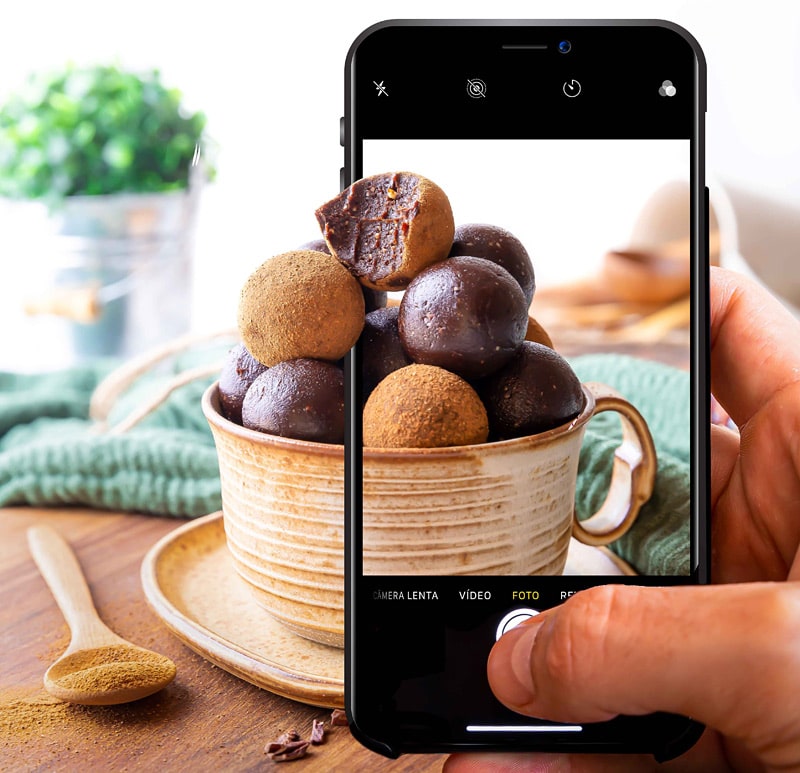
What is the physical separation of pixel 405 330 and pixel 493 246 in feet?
0.15

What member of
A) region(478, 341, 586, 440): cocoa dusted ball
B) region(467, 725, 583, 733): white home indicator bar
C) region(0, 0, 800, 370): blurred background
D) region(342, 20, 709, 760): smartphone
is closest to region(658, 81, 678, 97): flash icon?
region(342, 20, 709, 760): smartphone

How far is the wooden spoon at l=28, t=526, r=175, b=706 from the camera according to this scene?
0.33m

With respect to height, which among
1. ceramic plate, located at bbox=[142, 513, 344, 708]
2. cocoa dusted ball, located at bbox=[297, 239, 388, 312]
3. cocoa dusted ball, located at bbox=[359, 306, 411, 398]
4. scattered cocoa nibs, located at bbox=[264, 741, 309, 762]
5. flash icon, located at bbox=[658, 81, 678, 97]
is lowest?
scattered cocoa nibs, located at bbox=[264, 741, 309, 762]

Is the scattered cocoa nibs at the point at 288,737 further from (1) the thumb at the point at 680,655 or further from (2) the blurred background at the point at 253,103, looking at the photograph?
(2) the blurred background at the point at 253,103

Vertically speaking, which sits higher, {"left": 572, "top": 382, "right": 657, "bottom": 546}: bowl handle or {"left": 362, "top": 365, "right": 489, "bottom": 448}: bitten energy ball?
{"left": 362, "top": 365, "right": 489, "bottom": 448}: bitten energy ball

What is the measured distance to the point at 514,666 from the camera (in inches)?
11.2

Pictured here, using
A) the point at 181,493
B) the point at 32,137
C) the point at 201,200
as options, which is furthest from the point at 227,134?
the point at 181,493

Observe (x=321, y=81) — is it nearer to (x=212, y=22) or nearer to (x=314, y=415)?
(x=212, y=22)

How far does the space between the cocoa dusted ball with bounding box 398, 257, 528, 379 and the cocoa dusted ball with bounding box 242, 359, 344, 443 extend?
3 centimetres

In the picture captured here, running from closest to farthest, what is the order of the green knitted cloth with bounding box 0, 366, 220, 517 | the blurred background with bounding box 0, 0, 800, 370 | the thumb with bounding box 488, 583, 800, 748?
the thumb with bounding box 488, 583, 800, 748 → the green knitted cloth with bounding box 0, 366, 220, 517 → the blurred background with bounding box 0, 0, 800, 370

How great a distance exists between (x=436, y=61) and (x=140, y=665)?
10.0 inches

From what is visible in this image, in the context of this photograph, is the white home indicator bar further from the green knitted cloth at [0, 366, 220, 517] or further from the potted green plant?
the potted green plant

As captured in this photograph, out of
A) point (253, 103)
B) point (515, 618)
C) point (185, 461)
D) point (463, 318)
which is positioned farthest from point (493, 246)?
point (253, 103)

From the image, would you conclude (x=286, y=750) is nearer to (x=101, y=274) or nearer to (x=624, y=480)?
(x=624, y=480)
